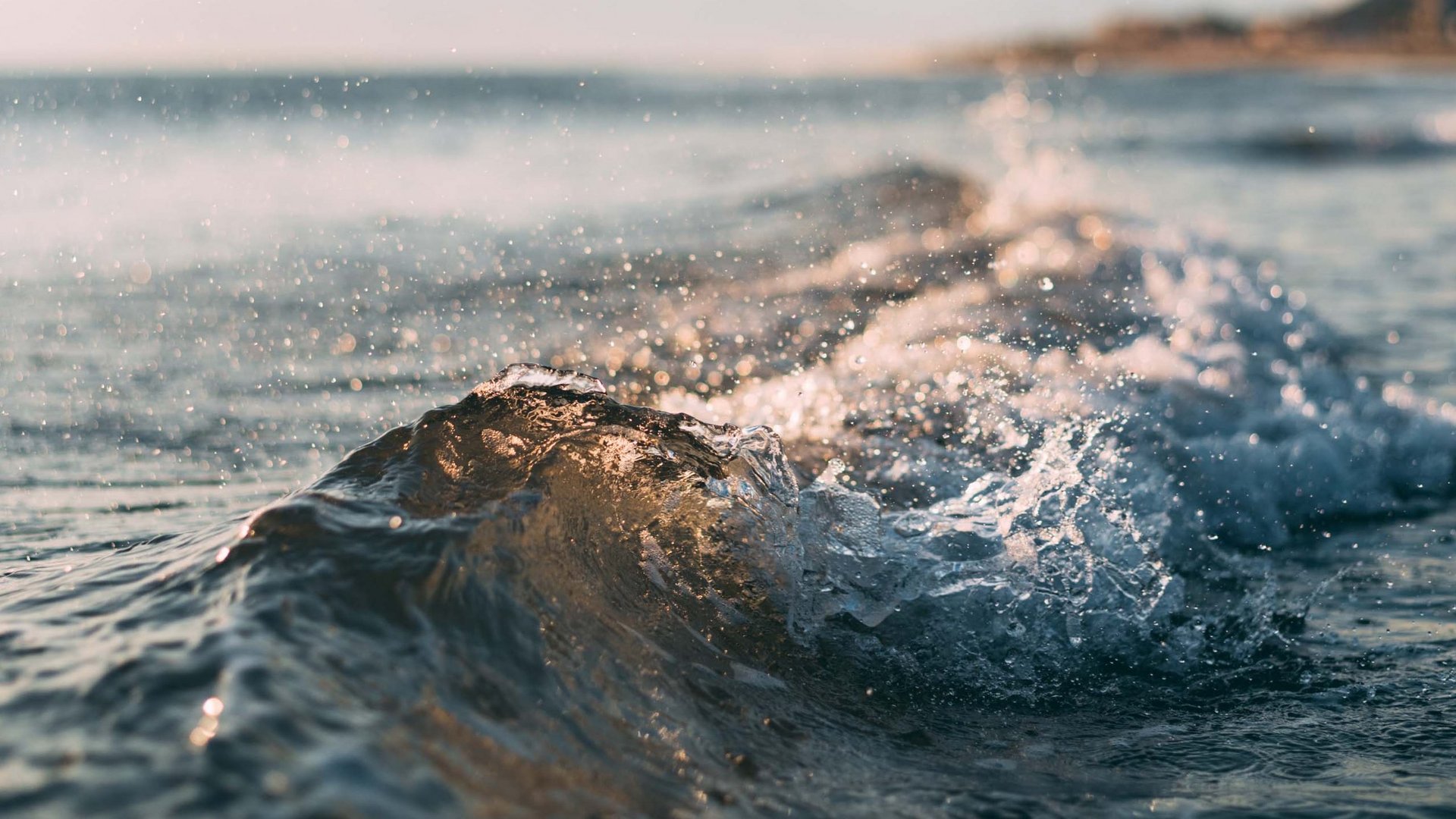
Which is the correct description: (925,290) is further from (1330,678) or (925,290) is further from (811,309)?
(1330,678)

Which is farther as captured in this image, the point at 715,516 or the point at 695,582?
the point at 715,516

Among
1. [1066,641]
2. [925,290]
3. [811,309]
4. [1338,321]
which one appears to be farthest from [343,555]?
[1338,321]

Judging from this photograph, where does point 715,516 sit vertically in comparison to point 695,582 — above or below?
above

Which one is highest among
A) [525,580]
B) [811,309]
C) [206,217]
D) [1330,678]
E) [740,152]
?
[740,152]

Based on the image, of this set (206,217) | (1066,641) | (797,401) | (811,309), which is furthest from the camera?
(206,217)

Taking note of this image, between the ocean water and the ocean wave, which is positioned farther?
the ocean water

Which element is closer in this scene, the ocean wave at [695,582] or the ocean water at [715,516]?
the ocean wave at [695,582]

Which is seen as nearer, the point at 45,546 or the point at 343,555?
the point at 343,555

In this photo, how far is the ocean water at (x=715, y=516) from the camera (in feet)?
8.26

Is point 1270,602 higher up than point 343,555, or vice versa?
Result: point 343,555

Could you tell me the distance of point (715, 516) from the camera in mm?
3639

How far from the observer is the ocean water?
252 cm

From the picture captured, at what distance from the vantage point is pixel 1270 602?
13.6 feet

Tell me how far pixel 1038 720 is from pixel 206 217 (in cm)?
1074
